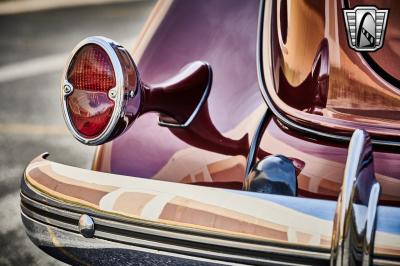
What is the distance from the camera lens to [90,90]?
7.77 feet

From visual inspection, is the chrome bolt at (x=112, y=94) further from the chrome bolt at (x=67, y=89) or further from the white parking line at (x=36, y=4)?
the white parking line at (x=36, y=4)

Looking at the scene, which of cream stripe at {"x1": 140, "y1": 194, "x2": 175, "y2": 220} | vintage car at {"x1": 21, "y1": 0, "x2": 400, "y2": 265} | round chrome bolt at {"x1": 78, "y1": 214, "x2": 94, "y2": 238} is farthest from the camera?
round chrome bolt at {"x1": 78, "y1": 214, "x2": 94, "y2": 238}

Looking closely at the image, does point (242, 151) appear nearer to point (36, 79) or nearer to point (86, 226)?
point (86, 226)

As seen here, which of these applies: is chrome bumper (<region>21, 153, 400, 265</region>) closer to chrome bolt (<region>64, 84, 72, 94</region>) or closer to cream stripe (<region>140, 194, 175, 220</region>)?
cream stripe (<region>140, 194, 175, 220</region>)

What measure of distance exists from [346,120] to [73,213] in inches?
31.4

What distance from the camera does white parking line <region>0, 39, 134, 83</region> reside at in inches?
268

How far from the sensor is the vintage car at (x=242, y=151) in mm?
2012

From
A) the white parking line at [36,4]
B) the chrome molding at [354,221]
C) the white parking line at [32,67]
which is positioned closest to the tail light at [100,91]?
the chrome molding at [354,221]

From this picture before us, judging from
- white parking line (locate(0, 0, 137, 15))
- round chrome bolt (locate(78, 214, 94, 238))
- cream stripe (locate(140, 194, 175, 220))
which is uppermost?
white parking line (locate(0, 0, 137, 15))

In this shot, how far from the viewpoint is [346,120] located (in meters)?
2.27

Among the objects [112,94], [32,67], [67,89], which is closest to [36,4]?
[32,67]

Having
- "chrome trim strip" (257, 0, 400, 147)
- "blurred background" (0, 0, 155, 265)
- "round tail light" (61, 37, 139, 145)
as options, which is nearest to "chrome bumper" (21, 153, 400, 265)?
"round tail light" (61, 37, 139, 145)

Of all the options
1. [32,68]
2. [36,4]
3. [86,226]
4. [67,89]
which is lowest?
[86,226]

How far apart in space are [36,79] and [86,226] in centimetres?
459
